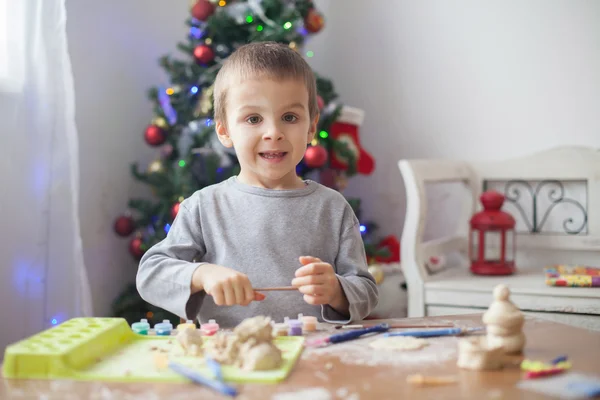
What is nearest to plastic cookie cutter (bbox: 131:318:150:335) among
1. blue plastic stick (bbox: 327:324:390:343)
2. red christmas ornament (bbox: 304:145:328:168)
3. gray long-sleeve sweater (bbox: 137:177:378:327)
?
gray long-sleeve sweater (bbox: 137:177:378:327)

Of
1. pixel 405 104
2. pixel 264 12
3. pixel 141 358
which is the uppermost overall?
pixel 264 12

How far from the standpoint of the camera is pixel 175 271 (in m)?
1.02

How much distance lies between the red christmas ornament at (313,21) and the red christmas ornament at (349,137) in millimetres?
323

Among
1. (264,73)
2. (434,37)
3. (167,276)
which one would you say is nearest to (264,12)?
(434,37)

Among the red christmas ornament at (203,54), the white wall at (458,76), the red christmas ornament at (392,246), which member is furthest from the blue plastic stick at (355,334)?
the white wall at (458,76)

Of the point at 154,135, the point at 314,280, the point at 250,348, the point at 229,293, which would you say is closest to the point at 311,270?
the point at 314,280

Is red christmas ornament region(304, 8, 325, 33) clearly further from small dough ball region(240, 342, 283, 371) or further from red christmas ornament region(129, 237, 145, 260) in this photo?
small dough ball region(240, 342, 283, 371)

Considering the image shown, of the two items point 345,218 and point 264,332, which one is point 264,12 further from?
point 264,332

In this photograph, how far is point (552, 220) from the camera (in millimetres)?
2592

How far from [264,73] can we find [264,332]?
0.52 metres

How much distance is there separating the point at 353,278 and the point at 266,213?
192 millimetres

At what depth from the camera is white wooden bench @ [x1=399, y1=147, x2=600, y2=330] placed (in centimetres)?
209

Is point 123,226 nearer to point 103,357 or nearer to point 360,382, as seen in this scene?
point 103,357

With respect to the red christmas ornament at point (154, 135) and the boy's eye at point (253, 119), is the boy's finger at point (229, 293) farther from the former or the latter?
the red christmas ornament at point (154, 135)
